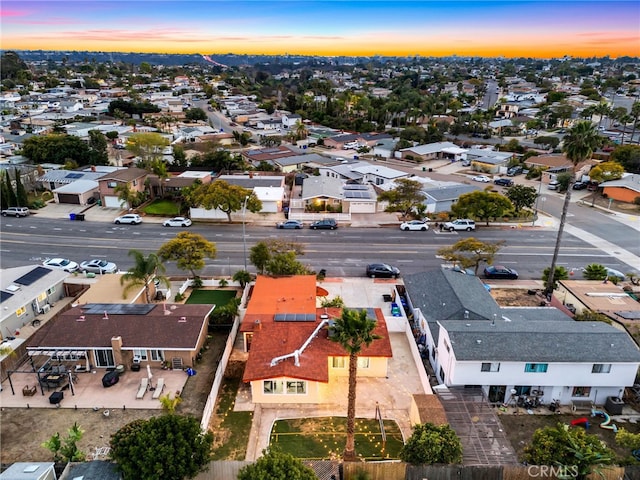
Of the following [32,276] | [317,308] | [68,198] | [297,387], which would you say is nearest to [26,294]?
[32,276]

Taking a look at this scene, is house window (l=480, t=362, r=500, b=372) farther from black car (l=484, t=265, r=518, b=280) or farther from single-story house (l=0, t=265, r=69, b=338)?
single-story house (l=0, t=265, r=69, b=338)

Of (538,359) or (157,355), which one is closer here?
(538,359)

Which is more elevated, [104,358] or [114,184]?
[114,184]

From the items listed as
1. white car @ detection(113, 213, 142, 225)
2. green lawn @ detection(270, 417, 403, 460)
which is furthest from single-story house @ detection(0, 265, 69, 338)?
green lawn @ detection(270, 417, 403, 460)

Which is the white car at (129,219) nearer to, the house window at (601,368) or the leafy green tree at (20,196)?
the leafy green tree at (20,196)

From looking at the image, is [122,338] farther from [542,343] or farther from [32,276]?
[542,343]
